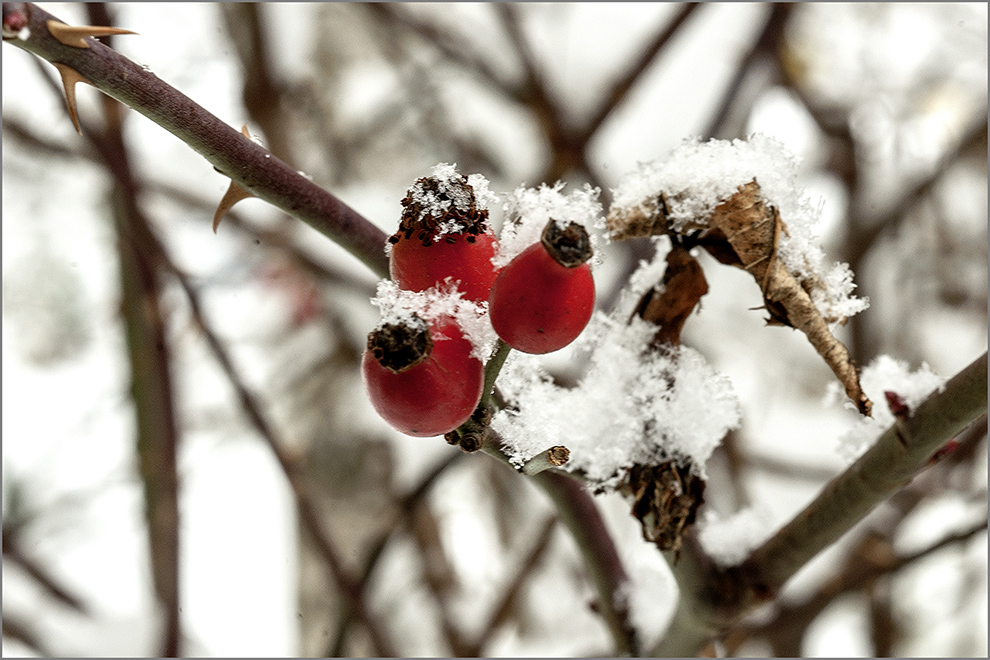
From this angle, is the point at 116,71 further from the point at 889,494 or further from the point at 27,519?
the point at 27,519

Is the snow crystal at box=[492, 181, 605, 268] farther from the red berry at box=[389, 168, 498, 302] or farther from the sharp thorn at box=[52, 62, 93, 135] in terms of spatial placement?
the sharp thorn at box=[52, 62, 93, 135]

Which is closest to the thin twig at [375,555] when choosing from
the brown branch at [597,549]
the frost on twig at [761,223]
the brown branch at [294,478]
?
the brown branch at [294,478]

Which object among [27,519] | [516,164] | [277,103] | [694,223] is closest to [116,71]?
[694,223]

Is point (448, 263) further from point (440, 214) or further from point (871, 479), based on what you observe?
point (871, 479)

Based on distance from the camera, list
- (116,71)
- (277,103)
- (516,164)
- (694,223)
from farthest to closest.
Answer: (516,164) < (277,103) < (694,223) < (116,71)

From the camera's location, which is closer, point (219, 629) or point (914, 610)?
point (914, 610)

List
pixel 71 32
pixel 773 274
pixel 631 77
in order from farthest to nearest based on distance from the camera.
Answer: pixel 631 77
pixel 773 274
pixel 71 32

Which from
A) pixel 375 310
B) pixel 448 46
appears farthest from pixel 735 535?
pixel 448 46

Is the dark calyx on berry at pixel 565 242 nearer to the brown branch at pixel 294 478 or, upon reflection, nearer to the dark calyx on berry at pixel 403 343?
the dark calyx on berry at pixel 403 343
